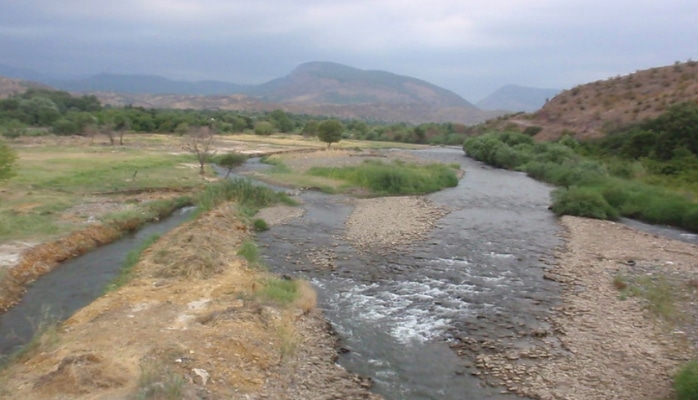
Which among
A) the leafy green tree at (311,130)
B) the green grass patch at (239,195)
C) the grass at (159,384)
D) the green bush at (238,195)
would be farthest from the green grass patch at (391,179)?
the leafy green tree at (311,130)

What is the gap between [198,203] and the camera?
106ft

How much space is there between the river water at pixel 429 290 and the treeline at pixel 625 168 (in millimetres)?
6139

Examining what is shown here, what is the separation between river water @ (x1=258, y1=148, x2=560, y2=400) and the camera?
42.4 feet

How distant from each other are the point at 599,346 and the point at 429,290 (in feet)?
20.1

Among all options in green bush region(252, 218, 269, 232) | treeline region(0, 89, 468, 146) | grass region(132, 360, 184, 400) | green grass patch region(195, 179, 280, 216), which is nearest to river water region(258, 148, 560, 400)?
green bush region(252, 218, 269, 232)

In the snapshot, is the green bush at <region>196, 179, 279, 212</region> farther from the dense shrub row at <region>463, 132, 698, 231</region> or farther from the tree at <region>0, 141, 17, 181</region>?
the dense shrub row at <region>463, 132, 698, 231</region>

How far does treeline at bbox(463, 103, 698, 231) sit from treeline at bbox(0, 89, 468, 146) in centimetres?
4040

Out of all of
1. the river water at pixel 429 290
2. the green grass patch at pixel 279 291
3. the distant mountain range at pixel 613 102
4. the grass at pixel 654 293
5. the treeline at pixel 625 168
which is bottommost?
the river water at pixel 429 290

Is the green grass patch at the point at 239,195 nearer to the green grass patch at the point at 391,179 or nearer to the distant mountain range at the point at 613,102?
the green grass patch at the point at 391,179

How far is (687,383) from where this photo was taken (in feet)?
35.6

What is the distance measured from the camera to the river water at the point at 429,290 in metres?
12.9

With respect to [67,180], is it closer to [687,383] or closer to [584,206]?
[584,206]

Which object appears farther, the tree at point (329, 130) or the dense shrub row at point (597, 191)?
the tree at point (329, 130)

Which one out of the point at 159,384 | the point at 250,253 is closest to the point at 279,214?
the point at 250,253
